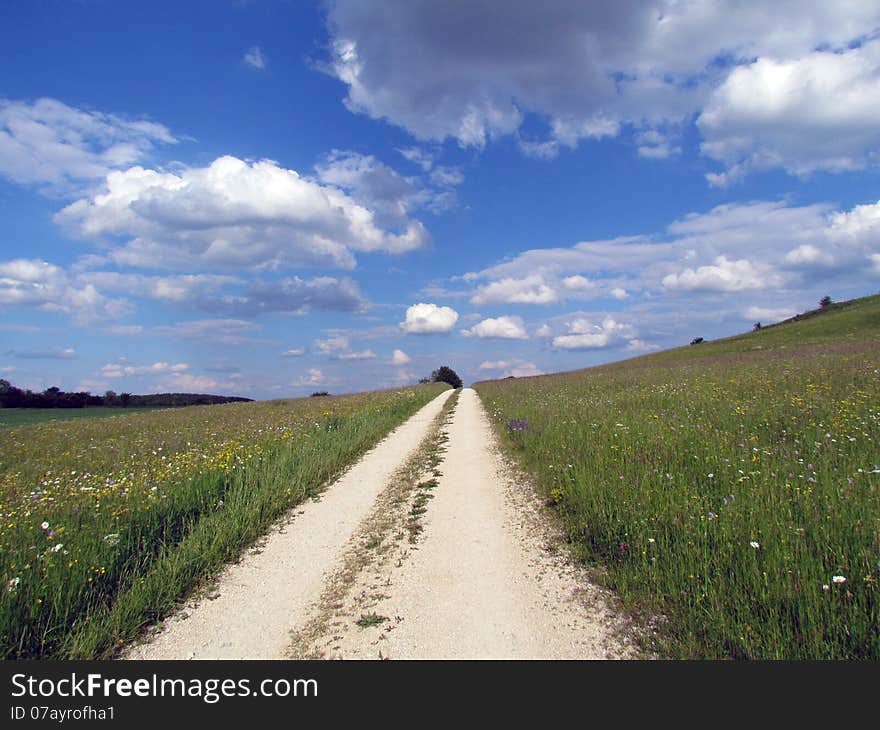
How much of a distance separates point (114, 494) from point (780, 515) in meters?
9.59

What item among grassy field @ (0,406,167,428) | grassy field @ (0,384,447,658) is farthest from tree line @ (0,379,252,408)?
grassy field @ (0,384,447,658)

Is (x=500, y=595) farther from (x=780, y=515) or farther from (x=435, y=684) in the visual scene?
(x=780, y=515)

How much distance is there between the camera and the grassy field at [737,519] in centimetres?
371

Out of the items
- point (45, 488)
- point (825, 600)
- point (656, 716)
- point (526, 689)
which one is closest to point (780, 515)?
point (825, 600)

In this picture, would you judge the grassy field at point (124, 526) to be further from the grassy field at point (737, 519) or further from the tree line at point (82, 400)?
the tree line at point (82, 400)

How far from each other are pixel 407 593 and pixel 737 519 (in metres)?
3.97

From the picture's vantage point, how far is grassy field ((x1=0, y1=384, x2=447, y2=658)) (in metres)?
4.25

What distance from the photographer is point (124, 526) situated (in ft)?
20.0

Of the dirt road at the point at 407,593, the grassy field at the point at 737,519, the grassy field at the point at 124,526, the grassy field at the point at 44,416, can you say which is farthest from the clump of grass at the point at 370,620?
the grassy field at the point at 44,416

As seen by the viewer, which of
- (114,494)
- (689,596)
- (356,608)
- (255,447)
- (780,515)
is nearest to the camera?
(689,596)

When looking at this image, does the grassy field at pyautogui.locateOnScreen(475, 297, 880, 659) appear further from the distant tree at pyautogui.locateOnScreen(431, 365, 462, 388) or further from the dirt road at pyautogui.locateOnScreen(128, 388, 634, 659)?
the distant tree at pyautogui.locateOnScreen(431, 365, 462, 388)

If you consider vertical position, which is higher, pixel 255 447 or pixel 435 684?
pixel 255 447

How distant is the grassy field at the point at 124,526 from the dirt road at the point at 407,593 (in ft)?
1.51

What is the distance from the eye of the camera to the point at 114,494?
7.38 m
